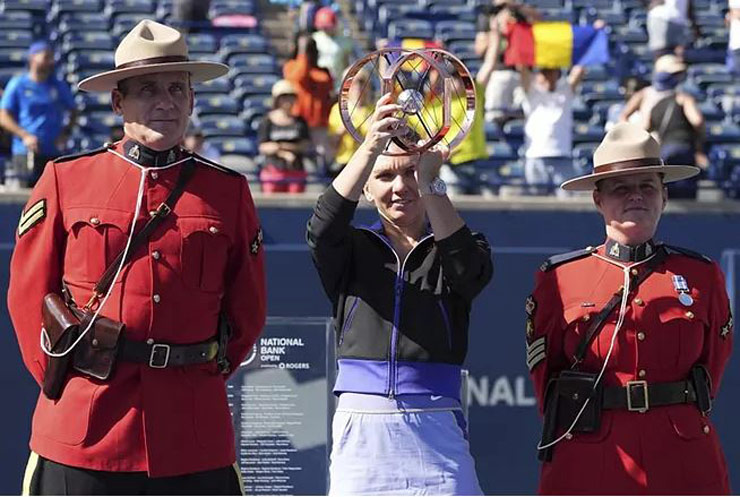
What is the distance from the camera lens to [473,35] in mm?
14703

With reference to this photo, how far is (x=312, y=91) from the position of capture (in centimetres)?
1162

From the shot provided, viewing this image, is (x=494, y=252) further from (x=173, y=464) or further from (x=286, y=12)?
(x=286, y=12)

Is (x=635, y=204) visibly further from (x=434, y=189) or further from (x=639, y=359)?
(x=434, y=189)

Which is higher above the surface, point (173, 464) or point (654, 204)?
point (654, 204)

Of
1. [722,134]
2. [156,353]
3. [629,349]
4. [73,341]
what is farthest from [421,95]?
[722,134]

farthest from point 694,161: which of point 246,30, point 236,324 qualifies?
point 236,324

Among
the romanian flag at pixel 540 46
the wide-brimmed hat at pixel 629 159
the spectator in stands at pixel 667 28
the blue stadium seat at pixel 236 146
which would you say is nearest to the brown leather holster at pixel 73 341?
the wide-brimmed hat at pixel 629 159

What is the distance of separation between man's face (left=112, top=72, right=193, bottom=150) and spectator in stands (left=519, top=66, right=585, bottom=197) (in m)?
6.03

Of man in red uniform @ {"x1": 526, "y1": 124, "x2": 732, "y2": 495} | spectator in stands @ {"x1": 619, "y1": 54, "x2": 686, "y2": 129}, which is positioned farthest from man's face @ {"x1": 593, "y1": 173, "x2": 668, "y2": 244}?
spectator in stands @ {"x1": 619, "y1": 54, "x2": 686, "y2": 129}

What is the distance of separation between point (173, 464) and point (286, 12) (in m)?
11.3

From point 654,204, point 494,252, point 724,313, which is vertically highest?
point 654,204

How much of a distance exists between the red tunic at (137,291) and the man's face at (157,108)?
→ 0.11m

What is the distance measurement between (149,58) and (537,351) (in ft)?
5.32

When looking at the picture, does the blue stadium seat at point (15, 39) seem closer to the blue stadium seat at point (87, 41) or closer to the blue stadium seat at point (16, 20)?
the blue stadium seat at point (16, 20)
